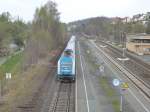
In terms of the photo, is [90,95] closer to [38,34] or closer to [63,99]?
[63,99]

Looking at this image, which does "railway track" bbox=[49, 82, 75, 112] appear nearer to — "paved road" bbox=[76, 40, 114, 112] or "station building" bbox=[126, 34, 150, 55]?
"paved road" bbox=[76, 40, 114, 112]

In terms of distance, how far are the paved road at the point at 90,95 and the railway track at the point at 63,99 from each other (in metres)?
0.60

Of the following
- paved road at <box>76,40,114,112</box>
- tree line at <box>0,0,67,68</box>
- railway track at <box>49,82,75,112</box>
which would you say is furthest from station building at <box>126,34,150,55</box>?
railway track at <box>49,82,75,112</box>

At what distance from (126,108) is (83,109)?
356 centimetres

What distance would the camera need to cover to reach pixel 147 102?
3262 centimetres

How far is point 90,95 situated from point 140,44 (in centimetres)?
5851

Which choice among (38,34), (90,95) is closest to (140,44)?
(38,34)

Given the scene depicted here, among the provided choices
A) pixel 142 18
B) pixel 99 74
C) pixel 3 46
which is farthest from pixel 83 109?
pixel 142 18

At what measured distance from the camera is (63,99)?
34312 millimetres

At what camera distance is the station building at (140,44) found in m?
91.9

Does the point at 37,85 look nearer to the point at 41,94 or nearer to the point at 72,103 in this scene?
the point at 41,94

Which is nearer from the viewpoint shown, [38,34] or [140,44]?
[38,34]

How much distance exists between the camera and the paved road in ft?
97.9

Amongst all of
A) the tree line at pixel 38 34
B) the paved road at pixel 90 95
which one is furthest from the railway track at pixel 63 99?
the tree line at pixel 38 34
